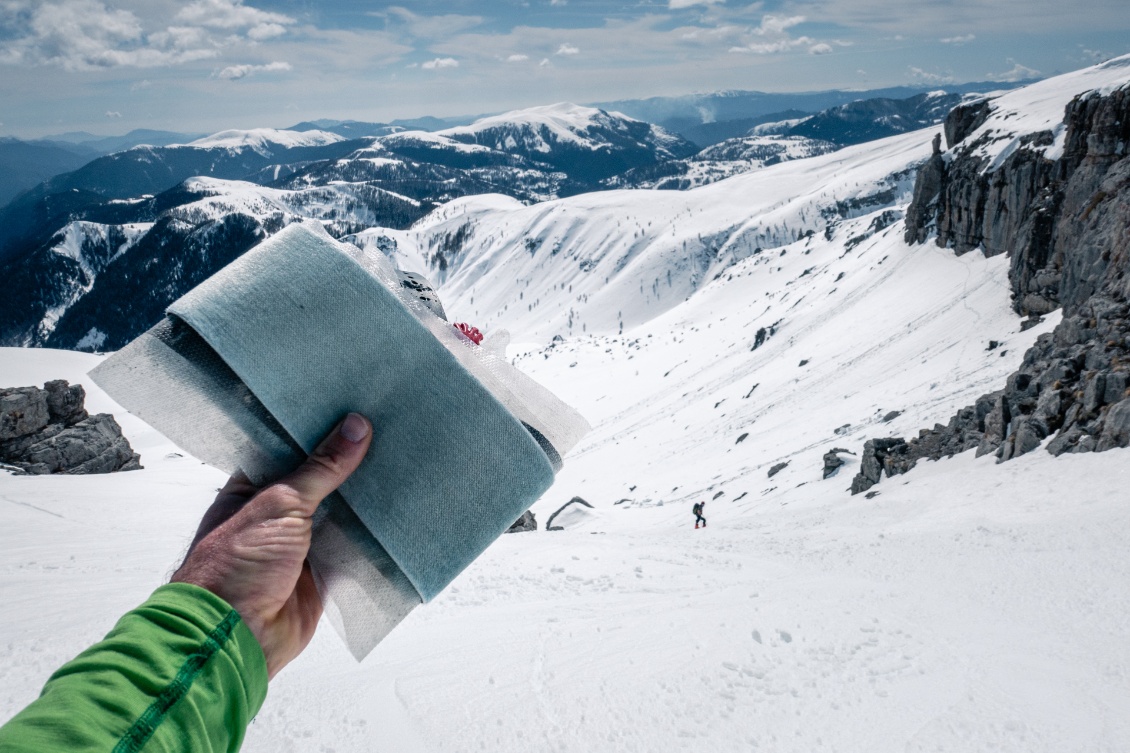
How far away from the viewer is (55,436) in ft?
79.0

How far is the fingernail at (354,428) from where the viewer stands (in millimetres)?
2369

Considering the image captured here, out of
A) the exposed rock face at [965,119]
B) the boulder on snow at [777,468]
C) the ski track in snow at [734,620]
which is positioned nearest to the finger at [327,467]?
the ski track in snow at [734,620]

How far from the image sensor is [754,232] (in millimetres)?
178000

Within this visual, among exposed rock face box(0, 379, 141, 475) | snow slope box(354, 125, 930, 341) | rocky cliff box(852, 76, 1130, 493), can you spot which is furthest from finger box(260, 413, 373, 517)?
snow slope box(354, 125, 930, 341)

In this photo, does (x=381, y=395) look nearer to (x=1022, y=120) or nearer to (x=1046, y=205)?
(x=1046, y=205)

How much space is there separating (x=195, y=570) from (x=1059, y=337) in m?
23.8

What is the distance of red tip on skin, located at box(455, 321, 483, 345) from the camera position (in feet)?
8.99

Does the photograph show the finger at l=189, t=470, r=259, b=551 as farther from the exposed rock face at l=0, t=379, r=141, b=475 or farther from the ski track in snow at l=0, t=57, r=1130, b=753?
the exposed rock face at l=0, t=379, r=141, b=475

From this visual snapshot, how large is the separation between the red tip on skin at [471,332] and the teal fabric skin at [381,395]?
270mm

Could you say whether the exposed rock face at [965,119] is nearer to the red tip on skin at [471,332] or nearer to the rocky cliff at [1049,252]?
the rocky cliff at [1049,252]

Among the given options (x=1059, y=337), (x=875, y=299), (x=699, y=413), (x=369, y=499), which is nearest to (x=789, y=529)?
(x=1059, y=337)

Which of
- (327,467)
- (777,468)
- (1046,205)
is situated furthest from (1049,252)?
(327,467)

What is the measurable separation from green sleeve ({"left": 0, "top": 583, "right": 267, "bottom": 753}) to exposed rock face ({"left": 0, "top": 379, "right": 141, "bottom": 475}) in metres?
27.8

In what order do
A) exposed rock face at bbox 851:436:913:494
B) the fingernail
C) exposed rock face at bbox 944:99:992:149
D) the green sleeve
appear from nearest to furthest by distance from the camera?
the green sleeve → the fingernail → exposed rock face at bbox 851:436:913:494 → exposed rock face at bbox 944:99:992:149
